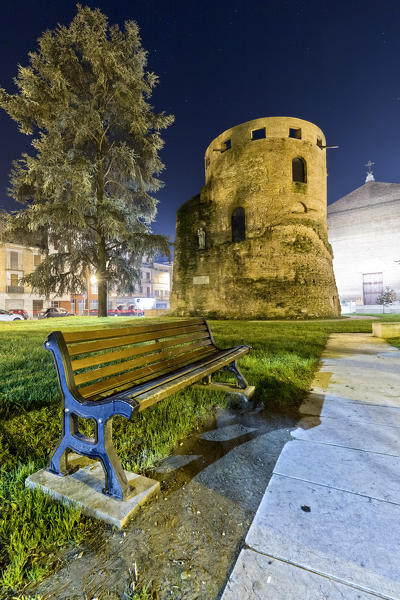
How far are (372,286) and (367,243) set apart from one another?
185 inches

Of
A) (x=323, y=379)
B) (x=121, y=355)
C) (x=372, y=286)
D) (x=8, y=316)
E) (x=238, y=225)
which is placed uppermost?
(x=238, y=225)

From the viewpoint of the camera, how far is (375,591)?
3.14ft

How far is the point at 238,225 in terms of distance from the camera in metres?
18.4

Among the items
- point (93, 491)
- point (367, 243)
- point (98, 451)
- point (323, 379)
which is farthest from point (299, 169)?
point (93, 491)

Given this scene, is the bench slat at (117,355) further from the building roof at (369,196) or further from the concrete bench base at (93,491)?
the building roof at (369,196)

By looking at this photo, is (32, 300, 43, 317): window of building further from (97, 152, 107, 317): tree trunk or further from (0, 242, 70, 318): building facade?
(97, 152, 107, 317): tree trunk

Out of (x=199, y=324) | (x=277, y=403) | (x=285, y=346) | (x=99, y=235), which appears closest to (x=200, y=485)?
(x=277, y=403)

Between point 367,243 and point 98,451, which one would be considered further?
point 367,243

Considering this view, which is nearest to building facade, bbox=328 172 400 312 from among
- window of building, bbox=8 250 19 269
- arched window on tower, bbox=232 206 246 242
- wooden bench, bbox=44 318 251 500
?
arched window on tower, bbox=232 206 246 242

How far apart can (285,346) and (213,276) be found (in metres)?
12.4

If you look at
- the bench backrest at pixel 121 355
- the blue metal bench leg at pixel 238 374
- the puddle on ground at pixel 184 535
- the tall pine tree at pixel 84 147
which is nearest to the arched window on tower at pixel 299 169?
the tall pine tree at pixel 84 147

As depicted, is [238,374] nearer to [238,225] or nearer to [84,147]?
[238,225]

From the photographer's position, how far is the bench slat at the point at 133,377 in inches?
69.0

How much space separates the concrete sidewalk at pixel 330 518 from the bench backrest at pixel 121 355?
1161 millimetres
